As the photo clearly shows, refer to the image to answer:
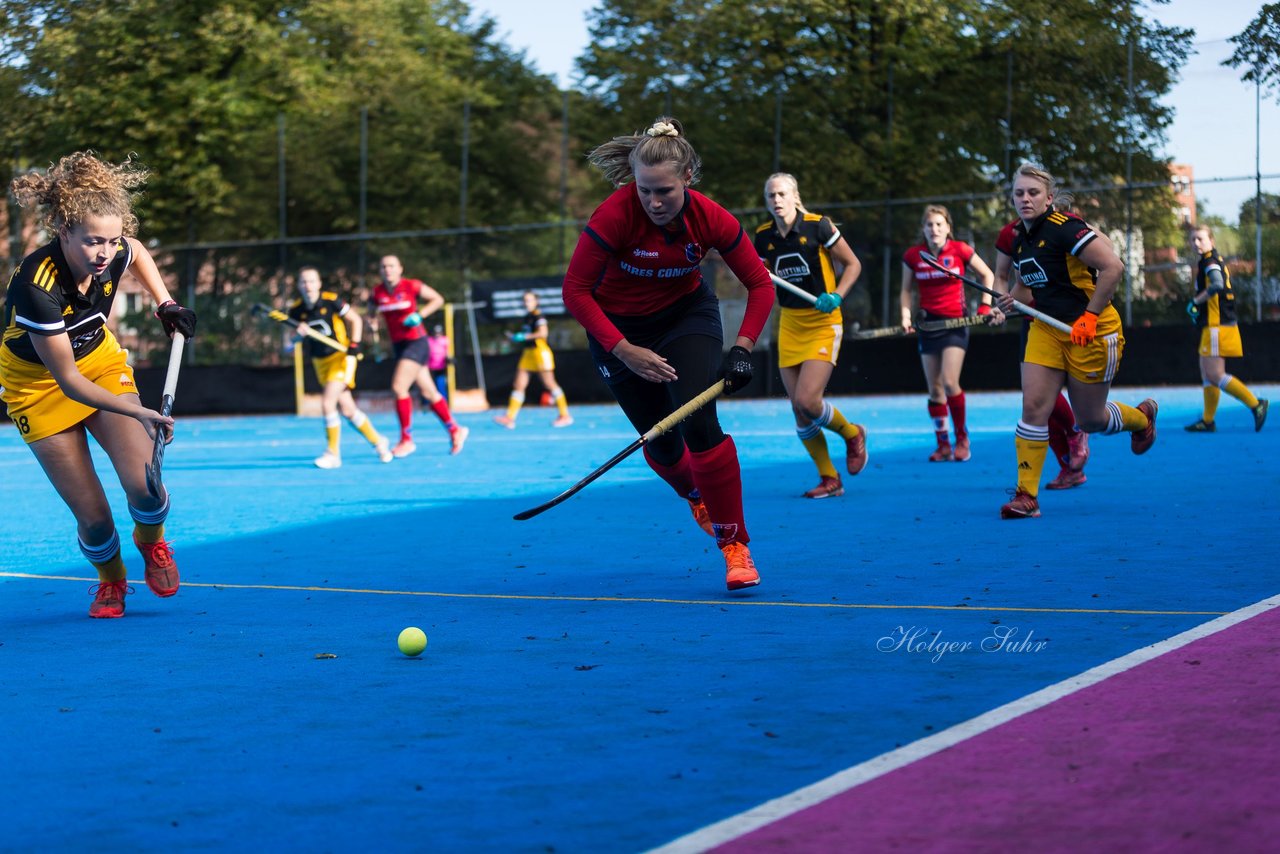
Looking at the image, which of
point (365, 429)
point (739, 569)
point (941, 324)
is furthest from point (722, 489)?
point (365, 429)

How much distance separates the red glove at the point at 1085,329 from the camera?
860 cm

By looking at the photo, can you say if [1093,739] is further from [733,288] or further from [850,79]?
[850,79]

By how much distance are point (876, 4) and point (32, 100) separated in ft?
55.7

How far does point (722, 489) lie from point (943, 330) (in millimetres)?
6450

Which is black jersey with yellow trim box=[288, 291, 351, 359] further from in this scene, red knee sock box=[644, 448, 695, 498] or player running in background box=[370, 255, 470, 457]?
red knee sock box=[644, 448, 695, 498]

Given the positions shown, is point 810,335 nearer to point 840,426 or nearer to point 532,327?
point 840,426

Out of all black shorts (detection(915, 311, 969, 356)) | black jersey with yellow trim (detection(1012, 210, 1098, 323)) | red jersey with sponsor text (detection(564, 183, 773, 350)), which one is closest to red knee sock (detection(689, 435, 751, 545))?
red jersey with sponsor text (detection(564, 183, 773, 350))

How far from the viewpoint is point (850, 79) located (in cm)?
3036

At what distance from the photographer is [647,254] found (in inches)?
254

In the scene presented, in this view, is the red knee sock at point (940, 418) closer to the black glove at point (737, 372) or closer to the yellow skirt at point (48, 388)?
the black glove at point (737, 372)

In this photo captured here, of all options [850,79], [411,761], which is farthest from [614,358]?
[850,79]

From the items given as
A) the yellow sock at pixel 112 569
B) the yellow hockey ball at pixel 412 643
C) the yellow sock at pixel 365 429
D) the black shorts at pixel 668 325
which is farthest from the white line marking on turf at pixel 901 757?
the yellow sock at pixel 365 429

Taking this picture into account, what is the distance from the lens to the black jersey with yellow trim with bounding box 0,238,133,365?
19.7 ft

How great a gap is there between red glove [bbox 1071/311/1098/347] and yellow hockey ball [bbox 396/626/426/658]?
4.54 metres
